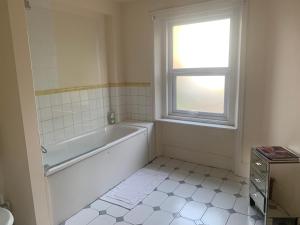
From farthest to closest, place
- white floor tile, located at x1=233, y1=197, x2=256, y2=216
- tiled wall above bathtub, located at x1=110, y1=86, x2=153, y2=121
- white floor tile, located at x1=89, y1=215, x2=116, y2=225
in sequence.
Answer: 1. tiled wall above bathtub, located at x1=110, y1=86, x2=153, y2=121
2. white floor tile, located at x1=233, y1=197, x2=256, y2=216
3. white floor tile, located at x1=89, y1=215, x2=116, y2=225

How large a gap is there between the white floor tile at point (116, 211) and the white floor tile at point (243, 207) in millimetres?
1046

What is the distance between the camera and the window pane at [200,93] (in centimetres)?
293

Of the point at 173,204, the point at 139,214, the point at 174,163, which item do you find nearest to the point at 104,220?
the point at 139,214

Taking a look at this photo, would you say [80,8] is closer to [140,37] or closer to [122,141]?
[140,37]

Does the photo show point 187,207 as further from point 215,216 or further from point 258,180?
point 258,180

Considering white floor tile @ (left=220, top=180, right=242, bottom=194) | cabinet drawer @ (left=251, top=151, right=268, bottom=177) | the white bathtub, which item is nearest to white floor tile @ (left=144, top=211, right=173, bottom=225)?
the white bathtub

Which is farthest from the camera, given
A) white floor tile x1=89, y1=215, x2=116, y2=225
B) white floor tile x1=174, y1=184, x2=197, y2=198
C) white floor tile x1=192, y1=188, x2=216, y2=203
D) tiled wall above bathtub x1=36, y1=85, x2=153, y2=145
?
tiled wall above bathtub x1=36, y1=85, x2=153, y2=145

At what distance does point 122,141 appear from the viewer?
262 cm

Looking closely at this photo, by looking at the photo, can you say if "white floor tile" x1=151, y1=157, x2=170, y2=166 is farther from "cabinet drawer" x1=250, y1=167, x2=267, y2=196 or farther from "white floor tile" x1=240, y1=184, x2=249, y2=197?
"cabinet drawer" x1=250, y1=167, x2=267, y2=196

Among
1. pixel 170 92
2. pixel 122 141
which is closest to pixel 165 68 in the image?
pixel 170 92

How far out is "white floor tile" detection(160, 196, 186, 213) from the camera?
2.12 meters

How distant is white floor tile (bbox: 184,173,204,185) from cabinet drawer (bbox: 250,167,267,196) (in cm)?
68

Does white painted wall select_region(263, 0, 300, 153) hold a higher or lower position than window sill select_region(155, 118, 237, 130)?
higher

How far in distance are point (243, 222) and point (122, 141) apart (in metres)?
1.46
